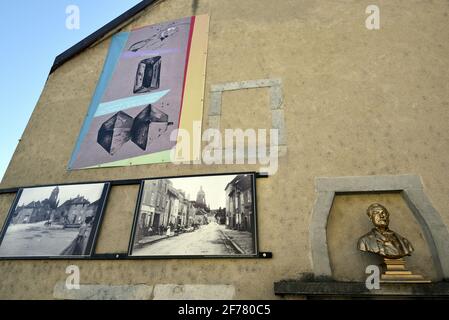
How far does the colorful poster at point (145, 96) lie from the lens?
14.1 ft

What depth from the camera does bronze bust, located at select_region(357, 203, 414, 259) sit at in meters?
2.76

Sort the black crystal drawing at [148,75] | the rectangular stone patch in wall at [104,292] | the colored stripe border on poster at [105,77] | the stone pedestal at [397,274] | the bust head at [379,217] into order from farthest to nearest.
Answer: the black crystal drawing at [148,75], the colored stripe border on poster at [105,77], the rectangular stone patch in wall at [104,292], the bust head at [379,217], the stone pedestal at [397,274]

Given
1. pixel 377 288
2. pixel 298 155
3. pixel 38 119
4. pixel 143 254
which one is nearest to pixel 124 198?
pixel 143 254

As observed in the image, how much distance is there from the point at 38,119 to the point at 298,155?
498 cm

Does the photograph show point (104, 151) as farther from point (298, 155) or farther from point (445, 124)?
point (445, 124)

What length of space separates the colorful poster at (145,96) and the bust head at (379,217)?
8.95 feet

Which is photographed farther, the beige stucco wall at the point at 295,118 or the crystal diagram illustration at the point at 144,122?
the crystal diagram illustration at the point at 144,122

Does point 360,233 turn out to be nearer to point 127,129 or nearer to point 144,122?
point 144,122

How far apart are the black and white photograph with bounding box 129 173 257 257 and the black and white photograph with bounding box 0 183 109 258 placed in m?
0.73

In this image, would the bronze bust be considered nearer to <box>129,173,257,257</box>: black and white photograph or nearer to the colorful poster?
<box>129,173,257,257</box>: black and white photograph

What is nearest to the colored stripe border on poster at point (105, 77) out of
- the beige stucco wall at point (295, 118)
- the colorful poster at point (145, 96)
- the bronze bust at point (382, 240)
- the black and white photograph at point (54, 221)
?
the colorful poster at point (145, 96)

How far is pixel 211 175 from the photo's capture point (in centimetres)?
376

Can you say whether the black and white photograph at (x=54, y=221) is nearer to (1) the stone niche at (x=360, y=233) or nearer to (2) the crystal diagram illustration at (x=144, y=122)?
(2) the crystal diagram illustration at (x=144, y=122)

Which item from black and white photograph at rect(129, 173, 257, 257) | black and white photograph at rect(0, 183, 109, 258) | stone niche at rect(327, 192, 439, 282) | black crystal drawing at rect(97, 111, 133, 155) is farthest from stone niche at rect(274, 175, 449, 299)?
black crystal drawing at rect(97, 111, 133, 155)
